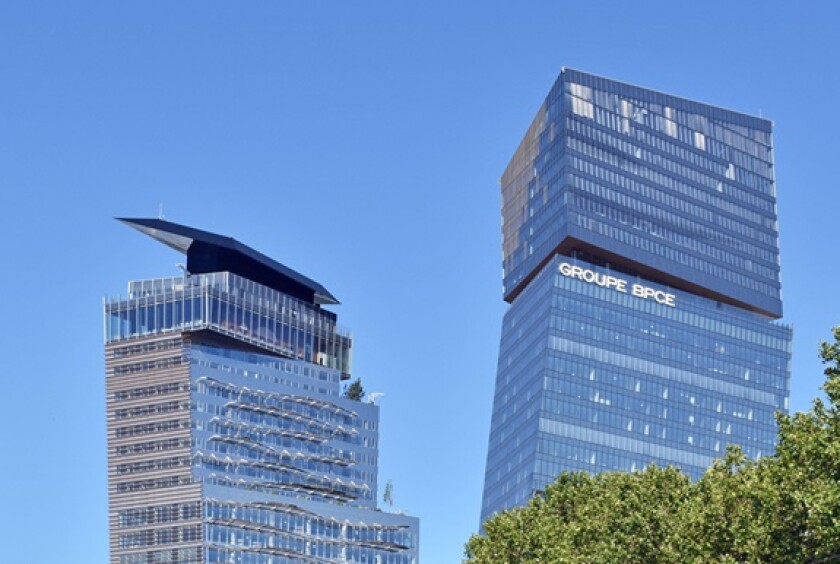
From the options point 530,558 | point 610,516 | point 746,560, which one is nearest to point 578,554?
point 610,516

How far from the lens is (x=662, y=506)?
148 metres

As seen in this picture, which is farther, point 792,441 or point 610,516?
point 610,516

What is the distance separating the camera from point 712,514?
13238 cm

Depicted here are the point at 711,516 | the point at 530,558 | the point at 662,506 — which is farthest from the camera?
the point at 530,558

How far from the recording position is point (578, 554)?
15588 cm

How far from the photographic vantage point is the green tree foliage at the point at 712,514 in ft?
396

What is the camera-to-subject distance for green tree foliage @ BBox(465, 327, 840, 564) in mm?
120812

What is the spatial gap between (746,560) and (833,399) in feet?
35.8

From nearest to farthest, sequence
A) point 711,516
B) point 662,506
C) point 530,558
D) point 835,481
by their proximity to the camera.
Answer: point 835,481 → point 711,516 → point 662,506 → point 530,558

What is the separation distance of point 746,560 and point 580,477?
5294 centimetres

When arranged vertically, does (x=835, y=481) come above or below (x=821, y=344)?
below

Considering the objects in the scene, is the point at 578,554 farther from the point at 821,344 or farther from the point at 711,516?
the point at 821,344

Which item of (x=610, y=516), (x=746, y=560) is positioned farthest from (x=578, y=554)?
(x=746, y=560)

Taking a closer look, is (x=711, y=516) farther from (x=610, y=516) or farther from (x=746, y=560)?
(x=610, y=516)
